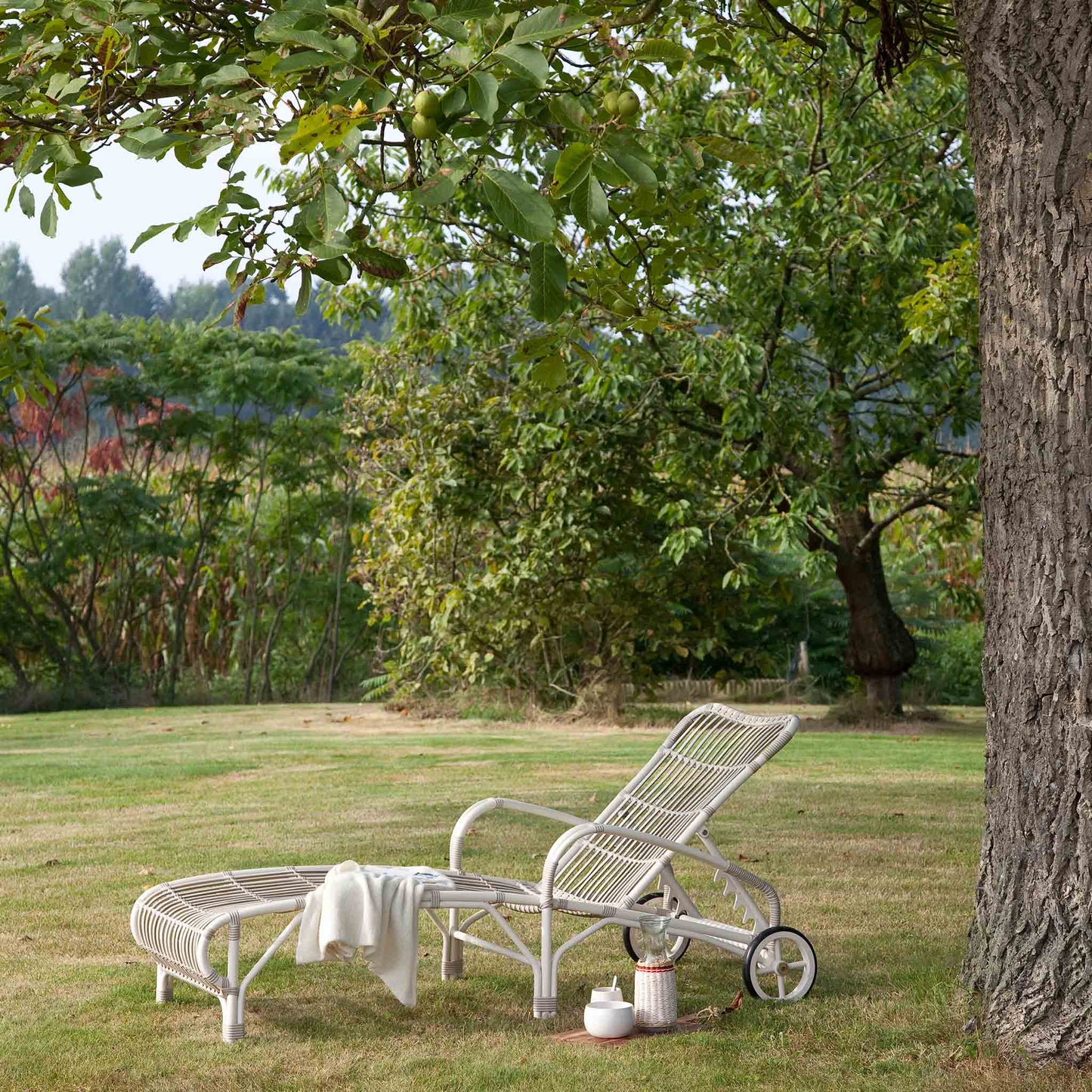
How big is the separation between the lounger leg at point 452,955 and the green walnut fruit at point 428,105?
2.85 m

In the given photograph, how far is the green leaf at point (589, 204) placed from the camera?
242 cm

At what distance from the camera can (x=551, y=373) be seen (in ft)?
12.4

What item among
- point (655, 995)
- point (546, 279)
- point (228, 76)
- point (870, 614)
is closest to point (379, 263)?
point (228, 76)

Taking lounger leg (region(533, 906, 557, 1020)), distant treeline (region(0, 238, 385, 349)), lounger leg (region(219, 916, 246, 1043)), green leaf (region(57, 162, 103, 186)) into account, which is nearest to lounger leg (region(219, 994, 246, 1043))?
lounger leg (region(219, 916, 246, 1043))

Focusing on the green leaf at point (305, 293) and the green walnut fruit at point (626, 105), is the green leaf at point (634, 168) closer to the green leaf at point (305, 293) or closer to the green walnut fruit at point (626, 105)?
the green walnut fruit at point (626, 105)

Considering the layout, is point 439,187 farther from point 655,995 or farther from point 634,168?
point 655,995

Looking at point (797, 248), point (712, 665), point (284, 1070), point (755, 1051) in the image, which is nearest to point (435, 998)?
point (284, 1070)

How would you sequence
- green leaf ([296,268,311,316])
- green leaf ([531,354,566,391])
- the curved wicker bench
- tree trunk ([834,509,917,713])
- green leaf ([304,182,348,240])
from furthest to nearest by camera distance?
tree trunk ([834,509,917,713])
the curved wicker bench
green leaf ([531,354,566,391])
green leaf ([296,268,311,316])
green leaf ([304,182,348,240])

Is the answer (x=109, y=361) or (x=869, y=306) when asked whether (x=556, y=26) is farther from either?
(x=109, y=361)

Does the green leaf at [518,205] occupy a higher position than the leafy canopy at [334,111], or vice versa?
the leafy canopy at [334,111]

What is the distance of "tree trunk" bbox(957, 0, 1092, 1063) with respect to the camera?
345cm

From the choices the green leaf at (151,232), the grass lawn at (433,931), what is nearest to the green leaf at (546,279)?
the green leaf at (151,232)

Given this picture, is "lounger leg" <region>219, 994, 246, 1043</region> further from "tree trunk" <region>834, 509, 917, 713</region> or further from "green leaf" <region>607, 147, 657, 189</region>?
"tree trunk" <region>834, 509, 917, 713</region>

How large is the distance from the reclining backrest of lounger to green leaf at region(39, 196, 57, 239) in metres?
2.40
